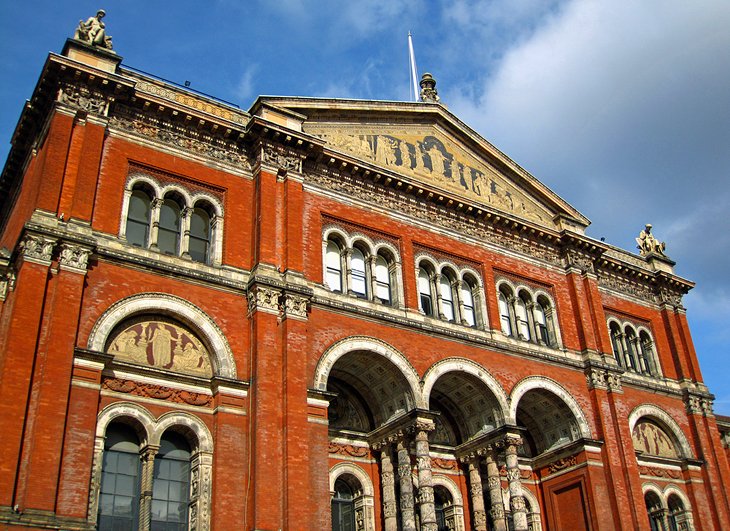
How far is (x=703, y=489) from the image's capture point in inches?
1240

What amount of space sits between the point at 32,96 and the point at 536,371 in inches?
715

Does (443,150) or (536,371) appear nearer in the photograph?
(536,371)

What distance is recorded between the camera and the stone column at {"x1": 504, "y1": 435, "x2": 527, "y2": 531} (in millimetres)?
→ 25703

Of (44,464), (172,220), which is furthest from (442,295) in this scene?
(44,464)

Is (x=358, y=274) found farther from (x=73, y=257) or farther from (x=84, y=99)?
(x=84, y=99)

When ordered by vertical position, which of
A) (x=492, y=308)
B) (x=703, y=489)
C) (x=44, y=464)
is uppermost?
(x=492, y=308)

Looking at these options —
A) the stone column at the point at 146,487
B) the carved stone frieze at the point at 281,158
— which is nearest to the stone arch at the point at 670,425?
the carved stone frieze at the point at 281,158

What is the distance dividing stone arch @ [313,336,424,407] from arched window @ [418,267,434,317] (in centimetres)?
267

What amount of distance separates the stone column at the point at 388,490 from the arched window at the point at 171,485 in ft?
21.1

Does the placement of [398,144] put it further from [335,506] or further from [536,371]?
[335,506]

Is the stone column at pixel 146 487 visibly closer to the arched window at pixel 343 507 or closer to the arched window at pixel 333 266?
the arched window at pixel 343 507

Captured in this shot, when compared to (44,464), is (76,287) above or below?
above

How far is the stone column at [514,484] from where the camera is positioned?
84.3ft

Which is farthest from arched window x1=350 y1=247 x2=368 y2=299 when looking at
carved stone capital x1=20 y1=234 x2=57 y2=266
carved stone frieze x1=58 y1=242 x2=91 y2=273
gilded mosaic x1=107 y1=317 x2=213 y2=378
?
carved stone capital x1=20 y1=234 x2=57 y2=266
